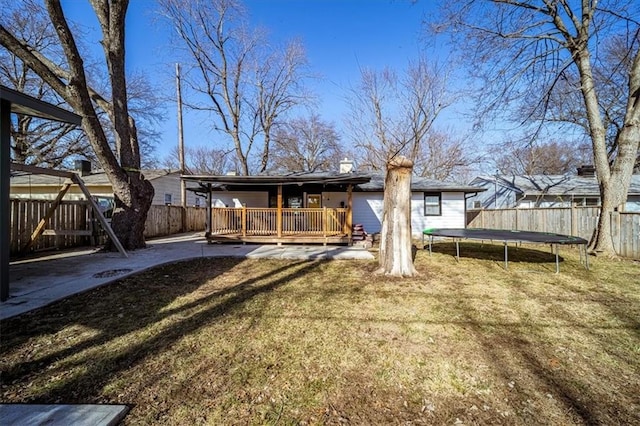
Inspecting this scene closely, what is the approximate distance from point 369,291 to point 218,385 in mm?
3076

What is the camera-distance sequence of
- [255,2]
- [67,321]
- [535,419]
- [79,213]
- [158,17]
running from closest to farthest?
[535,419], [67,321], [79,213], [255,2], [158,17]

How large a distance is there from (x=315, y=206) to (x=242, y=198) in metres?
3.63

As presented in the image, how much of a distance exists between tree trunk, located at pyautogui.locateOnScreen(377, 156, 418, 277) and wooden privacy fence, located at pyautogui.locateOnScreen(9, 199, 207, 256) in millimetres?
8802

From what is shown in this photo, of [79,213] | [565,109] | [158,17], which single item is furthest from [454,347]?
[158,17]

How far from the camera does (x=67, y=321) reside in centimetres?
351

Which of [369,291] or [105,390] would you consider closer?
[105,390]

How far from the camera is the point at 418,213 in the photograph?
13.5 m

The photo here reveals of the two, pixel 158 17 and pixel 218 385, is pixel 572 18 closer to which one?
pixel 218 385

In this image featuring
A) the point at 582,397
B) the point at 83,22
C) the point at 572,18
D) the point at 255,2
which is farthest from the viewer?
the point at 255,2

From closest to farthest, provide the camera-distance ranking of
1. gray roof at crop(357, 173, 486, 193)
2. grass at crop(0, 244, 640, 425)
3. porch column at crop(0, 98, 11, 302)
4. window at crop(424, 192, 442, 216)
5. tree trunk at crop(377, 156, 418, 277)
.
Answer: grass at crop(0, 244, 640, 425) < porch column at crop(0, 98, 11, 302) < tree trunk at crop(377, 156, 418, 277) < gray roof at crop(357, 173, 486, 193) < window at crop(424, 192, 442, 216)

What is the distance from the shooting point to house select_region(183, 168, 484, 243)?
10758 mm

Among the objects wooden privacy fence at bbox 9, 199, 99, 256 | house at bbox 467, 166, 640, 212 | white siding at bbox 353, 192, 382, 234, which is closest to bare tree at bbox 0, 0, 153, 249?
wooden privacy fence at bbox 9, 199, 99, 256

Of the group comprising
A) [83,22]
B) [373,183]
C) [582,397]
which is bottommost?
[582,397]

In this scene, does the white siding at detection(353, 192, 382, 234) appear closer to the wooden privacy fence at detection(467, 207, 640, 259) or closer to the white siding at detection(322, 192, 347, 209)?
the white siding at detection(322, 192, 347, 209)
